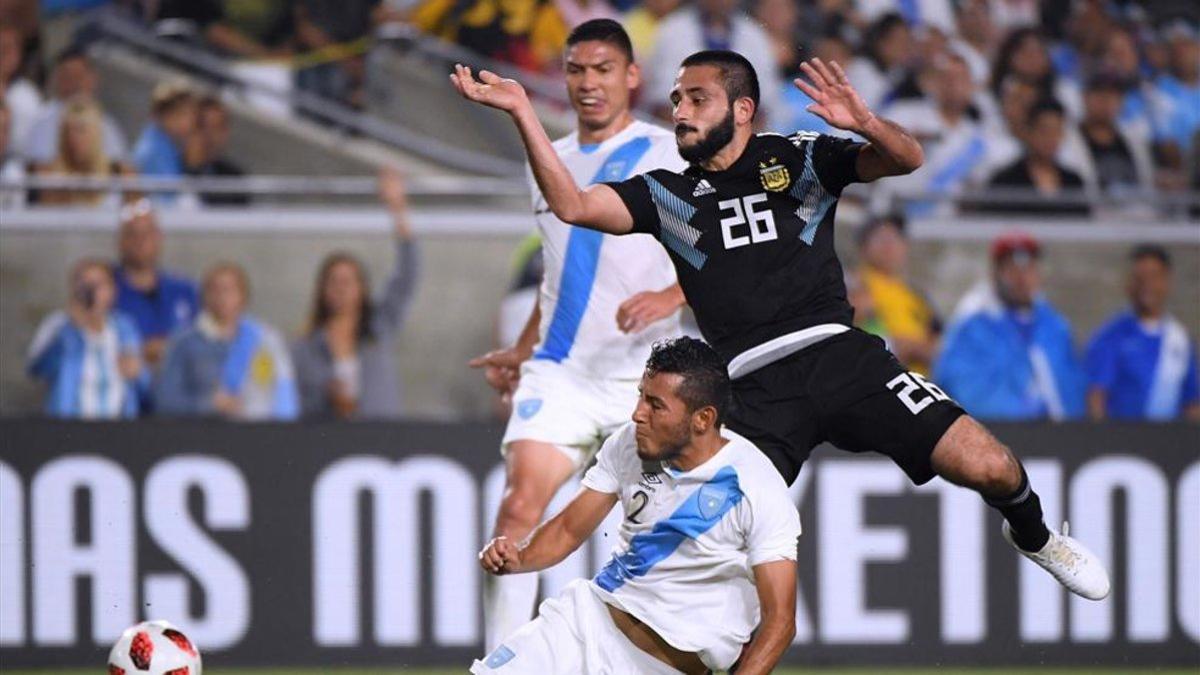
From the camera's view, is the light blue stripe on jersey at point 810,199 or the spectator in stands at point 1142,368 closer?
the light blue stripe on jersey at point 810,199

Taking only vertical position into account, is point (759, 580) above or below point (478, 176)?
below

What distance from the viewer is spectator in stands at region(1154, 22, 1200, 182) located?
46.2 feet

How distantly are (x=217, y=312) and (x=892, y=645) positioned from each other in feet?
13.0

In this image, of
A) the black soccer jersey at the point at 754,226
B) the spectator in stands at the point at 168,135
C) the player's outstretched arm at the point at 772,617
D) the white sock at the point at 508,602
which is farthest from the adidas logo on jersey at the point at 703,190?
the spectator in stands at the point at 168,135

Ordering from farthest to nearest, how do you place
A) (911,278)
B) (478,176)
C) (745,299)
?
(478,176)
(911,278)
(745,299)

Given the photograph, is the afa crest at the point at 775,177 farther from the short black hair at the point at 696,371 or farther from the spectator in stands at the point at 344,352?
the spectator in stands at the point at 344,352

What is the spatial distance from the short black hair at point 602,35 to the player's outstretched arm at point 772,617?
247cm

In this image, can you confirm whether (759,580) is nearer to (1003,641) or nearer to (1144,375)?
(1003,641)

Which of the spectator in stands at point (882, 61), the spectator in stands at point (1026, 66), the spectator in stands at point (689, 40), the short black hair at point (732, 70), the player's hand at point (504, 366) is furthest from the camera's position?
the spectator in stands at point (1026, 66)

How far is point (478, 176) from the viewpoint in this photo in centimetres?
1343

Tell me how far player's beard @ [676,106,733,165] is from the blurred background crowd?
4017mm

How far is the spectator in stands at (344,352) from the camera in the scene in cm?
1127

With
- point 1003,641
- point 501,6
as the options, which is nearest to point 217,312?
point 501,6

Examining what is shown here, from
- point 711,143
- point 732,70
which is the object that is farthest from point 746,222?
point 732,70
